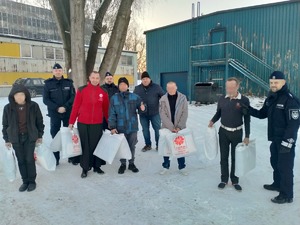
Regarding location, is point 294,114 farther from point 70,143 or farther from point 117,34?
point 117,34

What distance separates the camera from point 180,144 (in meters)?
4.07

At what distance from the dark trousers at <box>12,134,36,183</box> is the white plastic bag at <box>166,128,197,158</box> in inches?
79.2

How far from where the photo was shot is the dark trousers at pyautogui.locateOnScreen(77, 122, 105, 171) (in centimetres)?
420

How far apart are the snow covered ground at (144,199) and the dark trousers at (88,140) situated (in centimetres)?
25

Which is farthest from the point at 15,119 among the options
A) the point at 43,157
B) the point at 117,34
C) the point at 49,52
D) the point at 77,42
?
the point at 49,52

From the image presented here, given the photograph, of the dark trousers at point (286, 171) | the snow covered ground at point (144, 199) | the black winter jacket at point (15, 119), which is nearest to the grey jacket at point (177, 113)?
the snow covered ground at point (144, 199)

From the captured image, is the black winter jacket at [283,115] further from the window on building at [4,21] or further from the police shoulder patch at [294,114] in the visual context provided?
the window on building at [4,21]

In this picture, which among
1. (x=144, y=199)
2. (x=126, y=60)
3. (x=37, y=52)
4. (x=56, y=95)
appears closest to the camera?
(x=144, y=199)

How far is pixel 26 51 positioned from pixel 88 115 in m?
20.8

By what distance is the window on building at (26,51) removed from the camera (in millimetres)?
21703

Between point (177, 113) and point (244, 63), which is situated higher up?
point (244, 63)

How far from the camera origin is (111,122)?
13.8 feet

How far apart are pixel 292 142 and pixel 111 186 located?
2.49 meters

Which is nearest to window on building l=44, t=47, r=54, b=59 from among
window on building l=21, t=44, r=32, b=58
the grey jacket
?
window on building l=21, t=44, r=32, b=58
